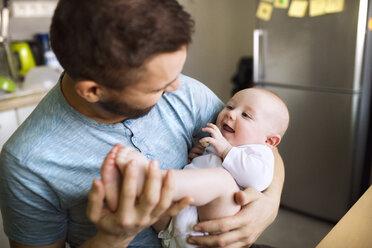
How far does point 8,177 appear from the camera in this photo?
887 millimetres

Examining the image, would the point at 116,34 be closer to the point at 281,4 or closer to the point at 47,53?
the point at 281,4

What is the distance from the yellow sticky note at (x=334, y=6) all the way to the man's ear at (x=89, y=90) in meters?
1.81

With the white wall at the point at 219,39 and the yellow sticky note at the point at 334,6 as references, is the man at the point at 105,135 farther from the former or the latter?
the white wall at the point at 219,39

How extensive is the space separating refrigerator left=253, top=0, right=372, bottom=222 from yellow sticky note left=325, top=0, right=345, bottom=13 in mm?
23

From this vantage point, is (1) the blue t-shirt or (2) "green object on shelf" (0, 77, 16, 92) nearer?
(1) the blue t-shirt

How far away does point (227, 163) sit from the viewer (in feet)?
3.49

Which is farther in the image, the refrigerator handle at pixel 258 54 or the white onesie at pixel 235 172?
the refrigerator handle at pixel 258 54

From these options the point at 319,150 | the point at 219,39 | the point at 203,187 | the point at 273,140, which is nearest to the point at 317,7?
the point at 319,150

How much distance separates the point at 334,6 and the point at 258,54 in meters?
0.60

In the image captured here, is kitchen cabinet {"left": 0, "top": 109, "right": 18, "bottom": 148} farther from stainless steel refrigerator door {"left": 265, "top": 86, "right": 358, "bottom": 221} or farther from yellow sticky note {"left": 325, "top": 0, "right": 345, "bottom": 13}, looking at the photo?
yellow sticky note {"left": 325, "top": 0, "right": 345, "bottom": 13}

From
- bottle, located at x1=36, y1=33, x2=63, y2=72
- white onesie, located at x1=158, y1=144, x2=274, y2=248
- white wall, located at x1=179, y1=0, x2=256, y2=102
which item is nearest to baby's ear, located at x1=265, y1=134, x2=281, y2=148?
white onesie, located at x1=158, y1=144, x2=274, y2=248

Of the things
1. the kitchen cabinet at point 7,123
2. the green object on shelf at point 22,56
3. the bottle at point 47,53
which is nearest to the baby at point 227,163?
the kitchen cabinet at point 7,123

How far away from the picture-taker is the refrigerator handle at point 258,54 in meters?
2.48

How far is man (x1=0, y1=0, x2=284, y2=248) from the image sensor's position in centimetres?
73
